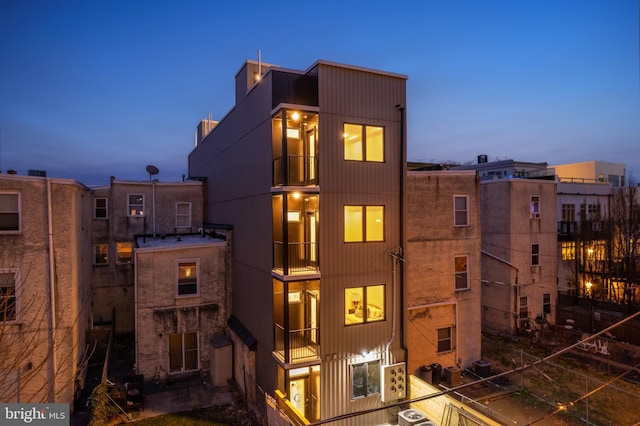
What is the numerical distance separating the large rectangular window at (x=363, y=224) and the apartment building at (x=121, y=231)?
13.6 meters

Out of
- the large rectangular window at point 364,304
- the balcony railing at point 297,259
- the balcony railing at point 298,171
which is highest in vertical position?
the balcony railing at point 298,171

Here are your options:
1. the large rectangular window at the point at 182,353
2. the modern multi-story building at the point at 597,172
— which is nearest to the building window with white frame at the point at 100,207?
the large rectangular window at the point at 182,353

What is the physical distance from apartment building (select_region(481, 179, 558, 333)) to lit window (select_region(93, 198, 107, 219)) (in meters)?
22.8

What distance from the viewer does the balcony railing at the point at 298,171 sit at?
13.4m

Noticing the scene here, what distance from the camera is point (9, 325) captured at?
12.9m

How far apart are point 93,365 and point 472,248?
1907cm

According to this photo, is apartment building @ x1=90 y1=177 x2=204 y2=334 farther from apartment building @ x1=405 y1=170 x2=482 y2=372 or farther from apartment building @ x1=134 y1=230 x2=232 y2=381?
apartment building @ x1=405 y1=170 x2=482 y2=372

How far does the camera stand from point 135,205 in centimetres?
2261

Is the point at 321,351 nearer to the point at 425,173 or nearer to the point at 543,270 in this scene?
the point at 425,173

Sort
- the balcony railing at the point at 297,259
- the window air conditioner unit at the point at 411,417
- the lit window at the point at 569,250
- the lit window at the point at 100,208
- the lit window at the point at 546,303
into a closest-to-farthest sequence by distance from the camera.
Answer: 1. the window air conditioner unit at the point at 411,417
2. the balcony railing at the point at 297,259
3. the lit window at the point at 100,208
4. the lit window at the point at 546,303
5. the lit window at the point at 569,250

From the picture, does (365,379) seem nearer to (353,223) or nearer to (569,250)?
(353,223)

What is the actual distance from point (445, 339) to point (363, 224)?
8.48 meters

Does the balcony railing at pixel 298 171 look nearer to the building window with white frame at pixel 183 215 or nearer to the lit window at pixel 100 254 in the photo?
the building window with white frame at pixel 183 215

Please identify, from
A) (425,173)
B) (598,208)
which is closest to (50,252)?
(425,173)
